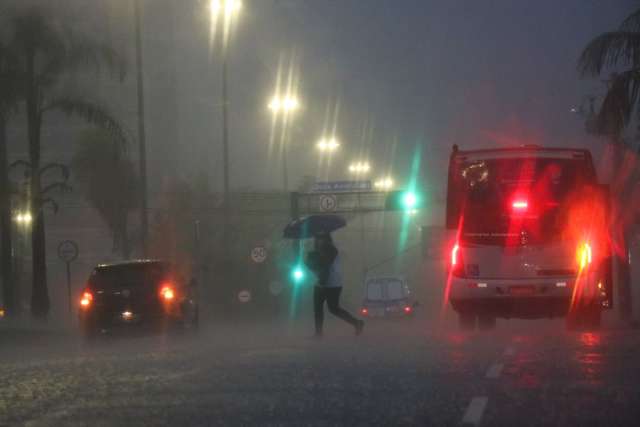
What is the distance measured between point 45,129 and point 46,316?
37.4 m

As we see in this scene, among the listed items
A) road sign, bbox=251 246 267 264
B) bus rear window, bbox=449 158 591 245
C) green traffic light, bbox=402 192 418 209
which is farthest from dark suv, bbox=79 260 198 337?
green traffic light, bbox=402 192 418 209

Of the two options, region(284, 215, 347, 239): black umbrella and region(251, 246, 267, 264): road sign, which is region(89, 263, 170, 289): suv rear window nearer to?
region(284, 215, 347, 239): black umbrella

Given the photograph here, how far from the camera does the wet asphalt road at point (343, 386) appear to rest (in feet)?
26.4

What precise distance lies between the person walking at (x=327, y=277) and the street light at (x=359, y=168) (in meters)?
72.1

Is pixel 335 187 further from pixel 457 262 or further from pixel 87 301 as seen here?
pixel 457 262

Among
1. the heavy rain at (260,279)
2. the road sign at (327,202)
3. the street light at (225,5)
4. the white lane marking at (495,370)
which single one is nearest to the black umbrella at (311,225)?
the heavy rain at (260,279)

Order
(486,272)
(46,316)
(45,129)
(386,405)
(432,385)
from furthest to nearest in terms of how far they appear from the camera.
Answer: (45,129) < (46,316) < (486,272) < (432,385) < (386,405)

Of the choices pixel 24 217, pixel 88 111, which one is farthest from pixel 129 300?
pixel 24 217

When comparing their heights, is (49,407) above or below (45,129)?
below

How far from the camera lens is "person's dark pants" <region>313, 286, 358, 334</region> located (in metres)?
17.2

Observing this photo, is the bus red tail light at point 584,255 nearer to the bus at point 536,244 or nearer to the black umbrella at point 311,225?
the bus at point 536,244

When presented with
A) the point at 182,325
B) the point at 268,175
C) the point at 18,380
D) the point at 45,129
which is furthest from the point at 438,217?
the point at 18,380

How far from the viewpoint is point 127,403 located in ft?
29.7

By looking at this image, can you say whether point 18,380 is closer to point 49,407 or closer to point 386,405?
point 49,407
